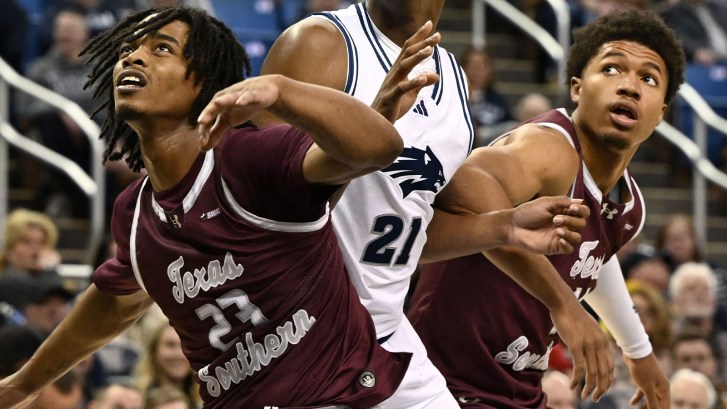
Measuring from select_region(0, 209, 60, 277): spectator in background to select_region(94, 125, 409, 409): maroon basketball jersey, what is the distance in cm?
420

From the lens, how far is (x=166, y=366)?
22.4 feet

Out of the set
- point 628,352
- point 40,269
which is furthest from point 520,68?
point 628,352

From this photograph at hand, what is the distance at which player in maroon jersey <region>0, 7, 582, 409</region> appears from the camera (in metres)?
3.40

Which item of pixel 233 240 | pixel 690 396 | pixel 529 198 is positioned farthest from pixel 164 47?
pixel 690 396

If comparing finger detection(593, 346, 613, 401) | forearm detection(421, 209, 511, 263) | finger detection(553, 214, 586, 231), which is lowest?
finger detection(593, 346, 613, 401)

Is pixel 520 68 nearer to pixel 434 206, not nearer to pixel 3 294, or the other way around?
pixel 3 294

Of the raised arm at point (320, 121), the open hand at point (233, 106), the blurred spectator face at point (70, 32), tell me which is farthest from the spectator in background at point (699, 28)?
the open hand at point (233, 106)

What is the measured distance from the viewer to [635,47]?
14.9 feet

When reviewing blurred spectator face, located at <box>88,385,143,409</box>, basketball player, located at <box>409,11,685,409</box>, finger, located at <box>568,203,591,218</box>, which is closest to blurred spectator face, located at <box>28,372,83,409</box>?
blurred spectator face, located at <box>88,385,143,409</box>

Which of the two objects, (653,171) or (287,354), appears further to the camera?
(653,171)

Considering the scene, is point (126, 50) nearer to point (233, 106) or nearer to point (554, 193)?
point (233, 106)

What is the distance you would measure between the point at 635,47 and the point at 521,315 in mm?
970

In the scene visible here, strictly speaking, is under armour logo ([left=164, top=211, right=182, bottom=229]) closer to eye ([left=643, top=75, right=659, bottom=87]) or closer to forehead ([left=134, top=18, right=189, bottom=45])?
forehead ([left=134, top=18, right=189, bottom=45])

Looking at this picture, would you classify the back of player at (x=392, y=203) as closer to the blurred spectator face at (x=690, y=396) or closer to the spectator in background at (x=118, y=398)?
the spectator in background at (x=118, y=398)
